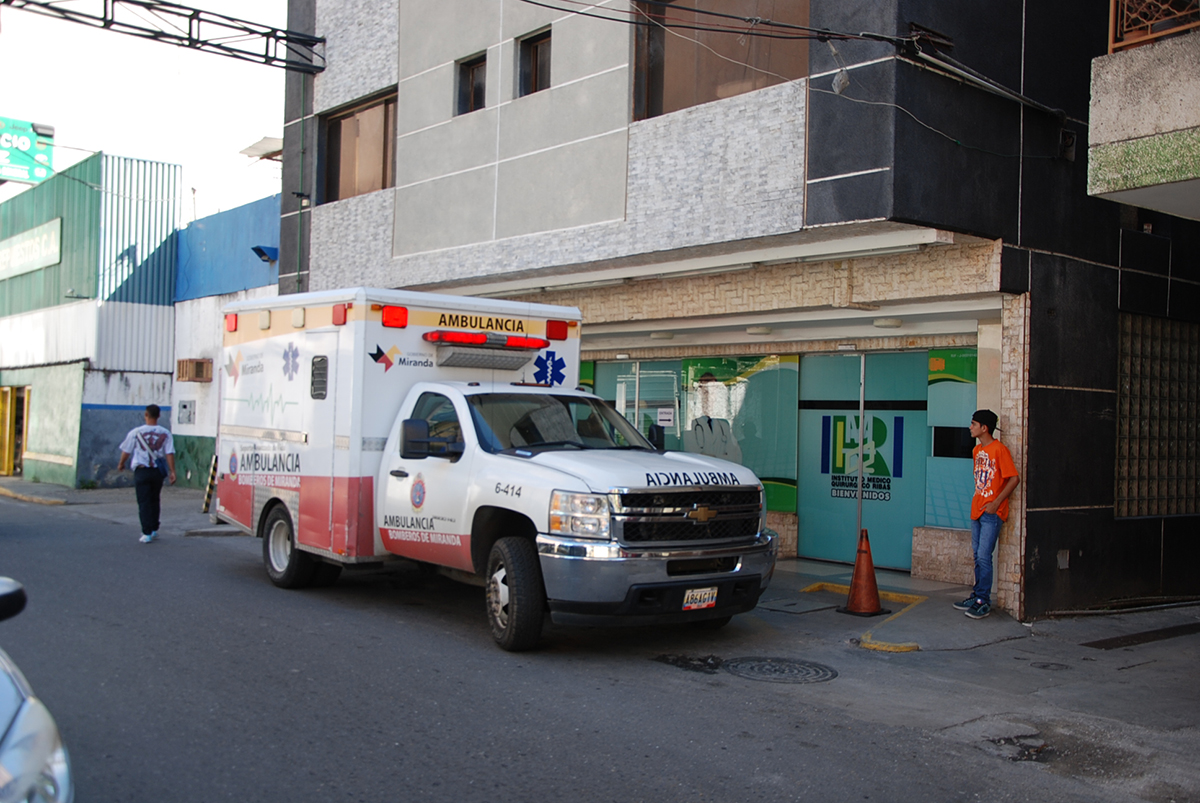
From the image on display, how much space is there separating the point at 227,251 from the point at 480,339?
52.1 ft

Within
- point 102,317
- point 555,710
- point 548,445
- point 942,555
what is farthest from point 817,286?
point 102,317

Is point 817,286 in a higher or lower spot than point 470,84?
lower

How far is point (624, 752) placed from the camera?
18.0 feet

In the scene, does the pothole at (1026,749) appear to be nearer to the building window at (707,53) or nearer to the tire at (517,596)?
the tire at (517,596)

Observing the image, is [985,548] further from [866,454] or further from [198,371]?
[198,371]

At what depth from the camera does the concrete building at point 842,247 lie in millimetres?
9586

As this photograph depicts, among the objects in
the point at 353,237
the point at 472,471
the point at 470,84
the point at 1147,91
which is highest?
Answer: the point at 470,84

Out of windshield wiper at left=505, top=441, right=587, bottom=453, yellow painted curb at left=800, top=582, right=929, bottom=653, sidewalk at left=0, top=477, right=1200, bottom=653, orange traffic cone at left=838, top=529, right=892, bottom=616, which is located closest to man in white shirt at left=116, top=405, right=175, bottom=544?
windshield wiper at left=505, top=441, right=587, bottom=453

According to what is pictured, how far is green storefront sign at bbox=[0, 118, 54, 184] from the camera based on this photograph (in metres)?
29.8

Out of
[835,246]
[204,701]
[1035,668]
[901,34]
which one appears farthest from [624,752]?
[901,34]

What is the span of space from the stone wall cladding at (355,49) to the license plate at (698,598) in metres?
11.7

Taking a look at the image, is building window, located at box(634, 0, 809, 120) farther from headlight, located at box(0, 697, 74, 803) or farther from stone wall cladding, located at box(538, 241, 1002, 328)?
headlight, located at box(0, 697, 74, 803)

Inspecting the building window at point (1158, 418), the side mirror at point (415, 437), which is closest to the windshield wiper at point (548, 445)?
the side mirror at point (415, 437)

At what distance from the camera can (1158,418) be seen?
1148 centimetres
